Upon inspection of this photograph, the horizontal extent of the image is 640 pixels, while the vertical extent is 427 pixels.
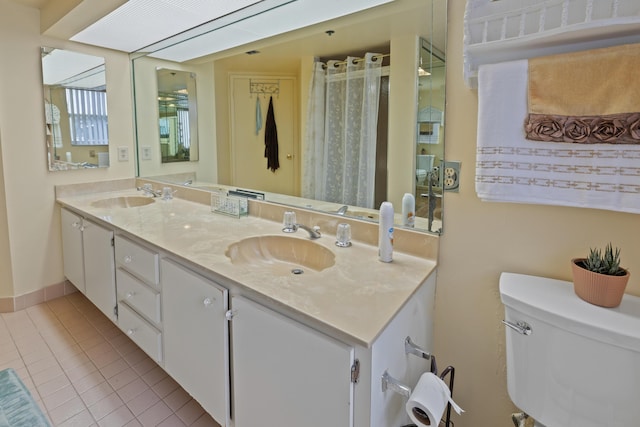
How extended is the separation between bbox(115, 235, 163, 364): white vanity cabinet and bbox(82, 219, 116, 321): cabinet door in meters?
0.09

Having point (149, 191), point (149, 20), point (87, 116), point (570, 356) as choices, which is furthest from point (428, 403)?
point (87, 116)

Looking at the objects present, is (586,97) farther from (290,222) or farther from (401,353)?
(290,222)

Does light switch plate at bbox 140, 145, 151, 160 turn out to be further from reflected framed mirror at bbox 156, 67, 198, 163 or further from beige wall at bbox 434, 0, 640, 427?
beige wall at bbox 434, 0, 640, 427

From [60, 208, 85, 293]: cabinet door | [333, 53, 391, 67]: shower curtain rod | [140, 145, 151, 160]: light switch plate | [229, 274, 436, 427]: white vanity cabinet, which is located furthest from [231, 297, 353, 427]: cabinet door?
[140, 145, 151, 160]: light switch plate

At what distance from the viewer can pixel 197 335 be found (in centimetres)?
136

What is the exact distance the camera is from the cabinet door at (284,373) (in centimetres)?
90

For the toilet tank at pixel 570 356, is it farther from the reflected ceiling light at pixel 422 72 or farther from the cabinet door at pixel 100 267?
the cabinet door at pixel 100 267

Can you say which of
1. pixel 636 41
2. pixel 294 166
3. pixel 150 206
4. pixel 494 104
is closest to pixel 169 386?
pixel 150 206

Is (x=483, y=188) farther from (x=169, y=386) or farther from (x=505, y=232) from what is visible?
(x=169, y=386)

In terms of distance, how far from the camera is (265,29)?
1.96 m

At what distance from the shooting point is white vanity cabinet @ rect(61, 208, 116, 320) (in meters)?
2.01

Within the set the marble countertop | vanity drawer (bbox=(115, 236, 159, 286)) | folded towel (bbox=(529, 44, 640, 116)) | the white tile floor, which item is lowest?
the white tile floor

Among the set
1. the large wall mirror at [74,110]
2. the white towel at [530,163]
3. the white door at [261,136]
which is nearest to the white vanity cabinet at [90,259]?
the large wall mirror at [74,110]

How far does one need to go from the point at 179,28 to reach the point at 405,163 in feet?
5.95
